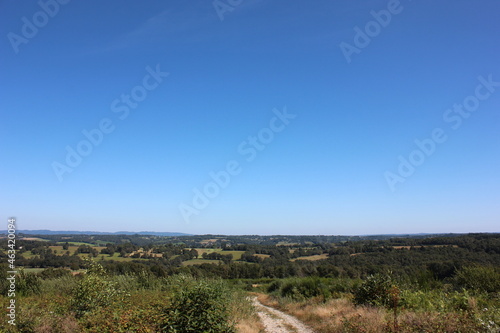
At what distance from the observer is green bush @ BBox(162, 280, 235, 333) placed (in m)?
7.81

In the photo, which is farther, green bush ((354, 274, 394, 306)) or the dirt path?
green bush ((354, 274, 394, 306))

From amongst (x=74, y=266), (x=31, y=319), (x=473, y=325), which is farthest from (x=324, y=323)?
(x=74, y=266)

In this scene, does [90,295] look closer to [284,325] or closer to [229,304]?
[229,304]

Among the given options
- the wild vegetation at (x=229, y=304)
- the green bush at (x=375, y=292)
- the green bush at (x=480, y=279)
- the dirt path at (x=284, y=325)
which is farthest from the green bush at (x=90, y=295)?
the green bush at (x=480, y=279)

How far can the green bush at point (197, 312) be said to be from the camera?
7.81m

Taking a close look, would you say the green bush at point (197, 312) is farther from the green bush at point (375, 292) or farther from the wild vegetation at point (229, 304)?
the green bush at point (375, 292)

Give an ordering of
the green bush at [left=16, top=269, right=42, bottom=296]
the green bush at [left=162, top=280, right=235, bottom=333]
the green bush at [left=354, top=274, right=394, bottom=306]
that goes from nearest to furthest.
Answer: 1. the green bush at [left=162, top=280, right=235, bottom=333]
2. the green bush at [left=354, top=274, right=394, bottom=306]
3. the green bush at [left=16, top=269, right=42, bottom=296]

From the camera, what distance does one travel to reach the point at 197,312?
806 centimetres

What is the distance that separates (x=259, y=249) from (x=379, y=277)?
92187 mm

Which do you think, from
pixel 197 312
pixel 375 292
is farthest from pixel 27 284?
pixel 375 292

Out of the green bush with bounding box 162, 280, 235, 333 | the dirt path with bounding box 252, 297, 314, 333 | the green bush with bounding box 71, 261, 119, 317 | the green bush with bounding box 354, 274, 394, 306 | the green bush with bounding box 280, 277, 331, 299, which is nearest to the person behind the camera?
the green bush with bounding box 162, 280, 235, 333

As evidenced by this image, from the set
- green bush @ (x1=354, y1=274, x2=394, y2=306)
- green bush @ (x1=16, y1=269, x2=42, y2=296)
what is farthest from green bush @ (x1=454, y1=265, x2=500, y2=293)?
green bush @ (x1=16, y1=269, x2=42, y2=296)

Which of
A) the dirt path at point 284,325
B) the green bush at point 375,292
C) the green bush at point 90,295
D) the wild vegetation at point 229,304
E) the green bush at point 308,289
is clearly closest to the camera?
the wild vegetation at point 229,304

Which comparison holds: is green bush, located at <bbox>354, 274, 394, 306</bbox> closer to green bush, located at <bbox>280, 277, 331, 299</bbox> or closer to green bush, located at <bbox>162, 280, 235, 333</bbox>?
green bush, located at <bbox>280, 277, 331, 299</bbox>
